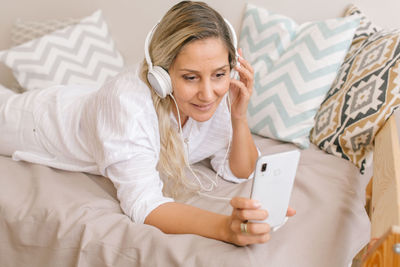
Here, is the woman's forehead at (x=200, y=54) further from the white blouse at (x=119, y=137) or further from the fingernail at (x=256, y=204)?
the fingernail at (x=256, y=204)

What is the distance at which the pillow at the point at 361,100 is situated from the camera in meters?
1.17

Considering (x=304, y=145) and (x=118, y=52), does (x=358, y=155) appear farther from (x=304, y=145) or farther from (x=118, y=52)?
(x=118, y=52)

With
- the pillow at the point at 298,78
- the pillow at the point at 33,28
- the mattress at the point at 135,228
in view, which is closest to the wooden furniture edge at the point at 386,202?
the mattress at the point at 135,228

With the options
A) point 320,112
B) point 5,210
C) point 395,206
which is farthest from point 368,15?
point 5,210

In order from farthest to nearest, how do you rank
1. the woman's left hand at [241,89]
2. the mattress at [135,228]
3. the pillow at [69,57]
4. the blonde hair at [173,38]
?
1. the pillow at [69,57]
2. the woman's left hand at [241,89]
3. the blonde hair at [173,38]
4. the mattress at [135,228]

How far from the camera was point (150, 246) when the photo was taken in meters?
0.82

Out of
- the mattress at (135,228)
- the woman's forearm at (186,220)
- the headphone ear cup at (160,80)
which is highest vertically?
the headphone ear cup at (160,80)

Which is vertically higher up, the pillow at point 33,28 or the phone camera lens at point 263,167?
the pillow at point 33,28

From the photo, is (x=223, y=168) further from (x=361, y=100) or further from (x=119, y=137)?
(x=361, y=100)

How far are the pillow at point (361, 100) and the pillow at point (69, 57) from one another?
1001mm

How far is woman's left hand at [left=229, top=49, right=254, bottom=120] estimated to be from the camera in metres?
1.07

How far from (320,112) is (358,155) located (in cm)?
22

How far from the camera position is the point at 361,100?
1.22 meters

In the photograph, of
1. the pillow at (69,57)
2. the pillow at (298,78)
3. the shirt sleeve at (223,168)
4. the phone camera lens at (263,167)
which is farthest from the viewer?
the pillow at (69,57)
